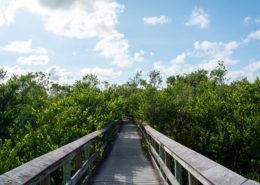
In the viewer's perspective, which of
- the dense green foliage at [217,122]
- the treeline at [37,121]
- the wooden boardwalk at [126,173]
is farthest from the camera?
the dense green foliage at [217,122]

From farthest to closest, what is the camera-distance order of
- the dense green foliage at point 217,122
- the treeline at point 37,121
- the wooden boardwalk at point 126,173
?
the dense green foliage at point 217,122 < the treeline at point 37,121 < the wooden boardwalk at point 126,173

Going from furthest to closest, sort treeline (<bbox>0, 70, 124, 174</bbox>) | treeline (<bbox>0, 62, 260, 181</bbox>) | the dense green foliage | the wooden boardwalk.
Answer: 1. the dense green foliage
2. treeline (<bbox>0, 62, 260, 181</bbox>)
3. treeline (<bbox>0, 70, 124, 174</bbox>)
4. the wooden boardwalk

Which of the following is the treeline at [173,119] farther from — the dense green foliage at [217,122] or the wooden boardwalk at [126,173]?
the wooden boardwalk at [126,173]

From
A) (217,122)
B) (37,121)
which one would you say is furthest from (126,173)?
(217,122)

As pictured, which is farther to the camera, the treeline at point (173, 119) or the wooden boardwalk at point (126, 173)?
the treeline at point (173, 119)

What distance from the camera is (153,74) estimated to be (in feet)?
Answer: 203

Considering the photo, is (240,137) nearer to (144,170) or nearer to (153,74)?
(144,170)

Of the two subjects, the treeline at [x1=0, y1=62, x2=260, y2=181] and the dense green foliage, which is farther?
the dense green foliage

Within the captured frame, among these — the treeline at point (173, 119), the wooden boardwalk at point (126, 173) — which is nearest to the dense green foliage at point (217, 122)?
the treeline at point (173, 119)

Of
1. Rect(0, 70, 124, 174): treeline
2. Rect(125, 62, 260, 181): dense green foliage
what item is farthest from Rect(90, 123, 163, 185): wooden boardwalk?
Rect(125, 62, 260, 181): dense green foliage

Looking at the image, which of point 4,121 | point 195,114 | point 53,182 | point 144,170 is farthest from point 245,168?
point 4,121

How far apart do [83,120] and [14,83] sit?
4357 millimetres

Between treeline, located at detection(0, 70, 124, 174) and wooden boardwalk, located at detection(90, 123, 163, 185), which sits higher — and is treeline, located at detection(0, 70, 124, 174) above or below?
above

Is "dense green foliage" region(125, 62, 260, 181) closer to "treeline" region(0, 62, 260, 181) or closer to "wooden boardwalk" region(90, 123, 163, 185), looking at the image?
"treeline" region(0, 62, 260, 181)
